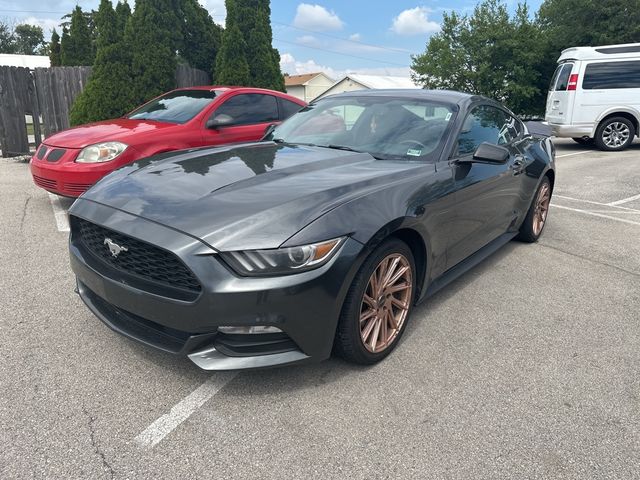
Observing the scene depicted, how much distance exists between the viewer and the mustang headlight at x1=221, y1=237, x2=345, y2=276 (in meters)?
2.18

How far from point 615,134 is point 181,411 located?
12957 mm

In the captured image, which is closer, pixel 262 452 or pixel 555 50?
pixel 262 452

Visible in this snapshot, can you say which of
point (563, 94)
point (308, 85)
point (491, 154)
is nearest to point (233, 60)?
point (563, 94)

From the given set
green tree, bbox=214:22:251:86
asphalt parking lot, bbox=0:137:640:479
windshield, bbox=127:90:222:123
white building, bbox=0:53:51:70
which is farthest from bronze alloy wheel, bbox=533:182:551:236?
white building, bbox=0:53:51:70

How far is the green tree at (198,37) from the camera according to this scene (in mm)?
13438

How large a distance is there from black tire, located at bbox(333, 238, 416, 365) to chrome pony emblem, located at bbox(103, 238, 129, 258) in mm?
1119

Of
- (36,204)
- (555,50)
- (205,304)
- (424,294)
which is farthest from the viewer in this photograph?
(555,50)

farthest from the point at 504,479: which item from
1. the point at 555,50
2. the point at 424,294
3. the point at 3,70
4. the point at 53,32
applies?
the point at 53,32

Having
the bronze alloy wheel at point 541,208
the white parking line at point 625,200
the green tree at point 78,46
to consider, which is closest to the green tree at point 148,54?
the green tree at point 78,46

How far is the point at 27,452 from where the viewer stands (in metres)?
2.04

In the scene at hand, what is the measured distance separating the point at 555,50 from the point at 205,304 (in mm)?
23180

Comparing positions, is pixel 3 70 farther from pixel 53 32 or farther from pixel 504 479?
pixel 53 32

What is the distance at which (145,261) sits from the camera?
91.8 inches

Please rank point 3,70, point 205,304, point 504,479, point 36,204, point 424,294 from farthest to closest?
point 3,70, point 36,204, point 424,294, point 205,304, point 504,479
